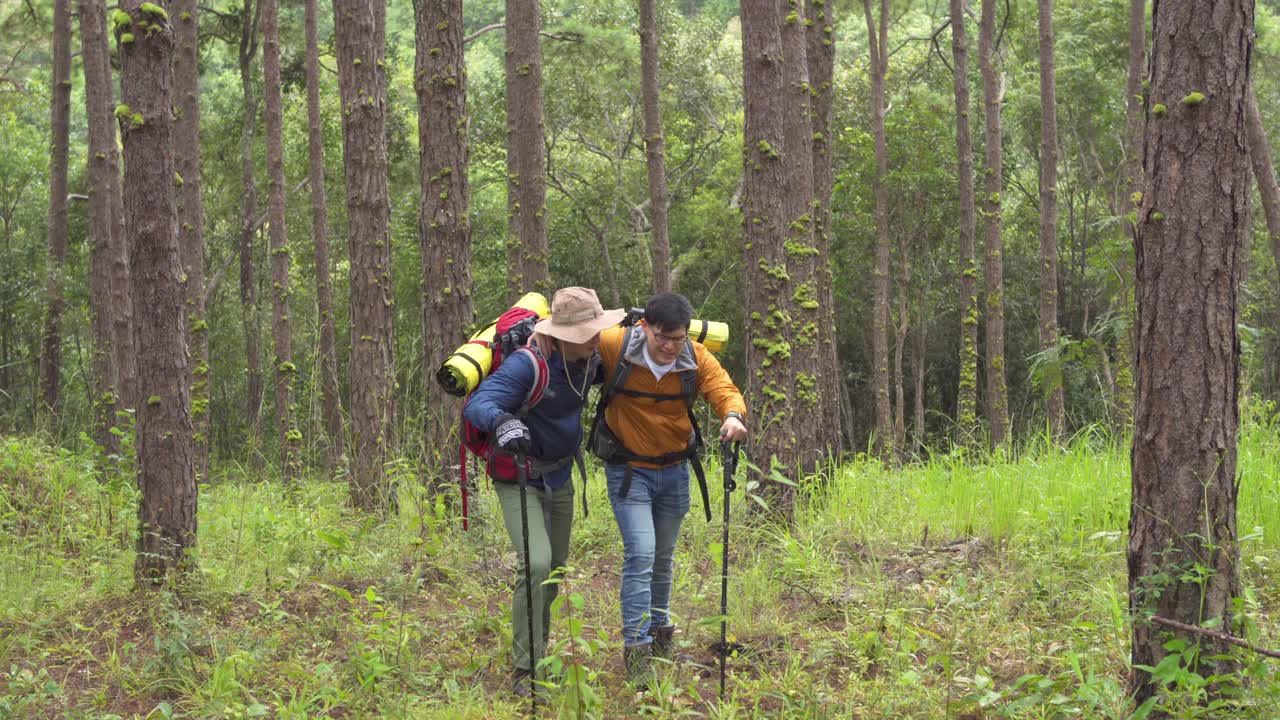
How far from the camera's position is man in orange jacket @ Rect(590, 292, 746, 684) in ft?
17.0

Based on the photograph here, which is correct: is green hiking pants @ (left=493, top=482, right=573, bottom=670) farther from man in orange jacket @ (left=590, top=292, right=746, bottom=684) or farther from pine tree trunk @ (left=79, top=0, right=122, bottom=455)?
pine tree trunk @ (left=79, top=0, right=122, bottom=455)

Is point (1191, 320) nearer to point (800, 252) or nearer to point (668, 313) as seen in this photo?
point (668, 313)

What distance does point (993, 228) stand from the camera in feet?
57.0

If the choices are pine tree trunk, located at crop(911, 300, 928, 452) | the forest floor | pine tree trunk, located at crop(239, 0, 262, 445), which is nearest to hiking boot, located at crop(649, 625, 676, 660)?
the forest floor

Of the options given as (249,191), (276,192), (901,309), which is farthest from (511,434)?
(901,309)

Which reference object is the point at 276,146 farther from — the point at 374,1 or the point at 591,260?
the point at 591,260

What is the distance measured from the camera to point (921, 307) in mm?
29406

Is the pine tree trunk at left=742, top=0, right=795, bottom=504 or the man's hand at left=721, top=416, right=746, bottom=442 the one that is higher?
the pine tree trunk at left=742, top=0, right=795, bottom=504

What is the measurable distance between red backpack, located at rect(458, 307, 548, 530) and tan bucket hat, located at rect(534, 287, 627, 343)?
0.13m

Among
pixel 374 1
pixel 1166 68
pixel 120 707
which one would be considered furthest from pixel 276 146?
pixel 1166 68

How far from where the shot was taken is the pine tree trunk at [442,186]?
8672mm

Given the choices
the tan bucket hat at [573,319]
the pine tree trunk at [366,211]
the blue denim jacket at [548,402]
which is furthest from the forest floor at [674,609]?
the pine tree trunk at [366,211]

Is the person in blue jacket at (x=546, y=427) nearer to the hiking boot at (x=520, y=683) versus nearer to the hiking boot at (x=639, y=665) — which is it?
the hiking boot at (x=520, y=683)

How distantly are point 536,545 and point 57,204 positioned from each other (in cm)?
1348
